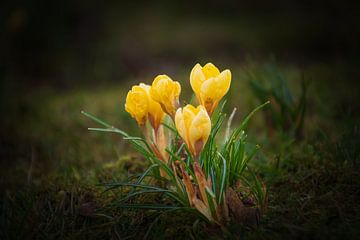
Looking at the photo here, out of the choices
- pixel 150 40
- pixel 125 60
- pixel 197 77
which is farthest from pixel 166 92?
pixel 150 40

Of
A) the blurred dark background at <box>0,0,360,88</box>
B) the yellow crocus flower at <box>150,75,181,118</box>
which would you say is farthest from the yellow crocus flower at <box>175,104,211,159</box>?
the blurred dark background at <box>0,0,360,88</box>

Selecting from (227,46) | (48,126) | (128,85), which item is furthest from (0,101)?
(227,46)

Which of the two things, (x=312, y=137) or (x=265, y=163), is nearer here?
(x=265, y=163)

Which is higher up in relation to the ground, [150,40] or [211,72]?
[150,40]

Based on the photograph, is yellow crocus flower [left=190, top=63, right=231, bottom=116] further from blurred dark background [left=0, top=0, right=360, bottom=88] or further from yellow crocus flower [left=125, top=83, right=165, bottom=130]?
blurred dark background [left=0, top=0, right=360, bottom=88]

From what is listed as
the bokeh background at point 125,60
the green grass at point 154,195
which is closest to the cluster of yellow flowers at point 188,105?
the green grass at point 154,195

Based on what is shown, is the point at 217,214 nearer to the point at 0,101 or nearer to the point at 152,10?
the point at 0,101

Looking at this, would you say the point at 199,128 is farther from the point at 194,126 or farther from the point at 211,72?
the point at 211,72

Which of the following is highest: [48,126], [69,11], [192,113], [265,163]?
[69,11]
